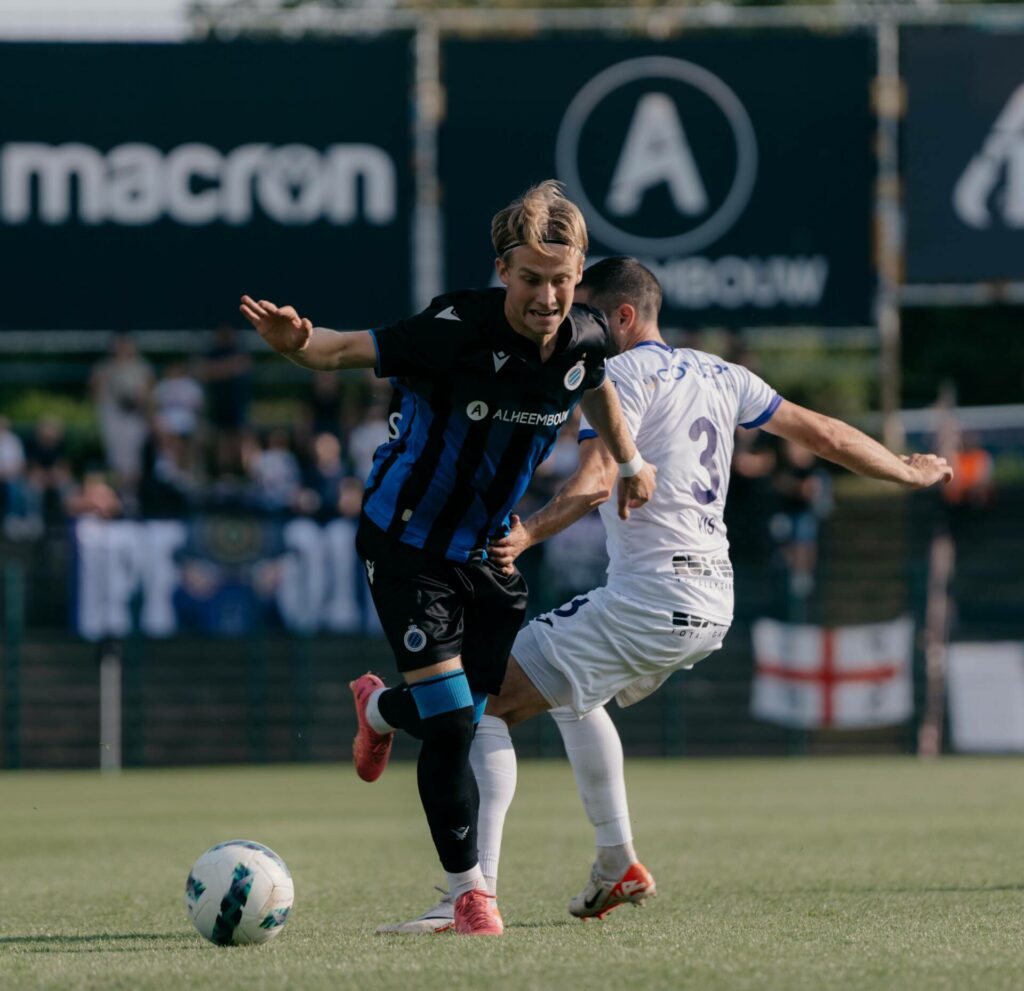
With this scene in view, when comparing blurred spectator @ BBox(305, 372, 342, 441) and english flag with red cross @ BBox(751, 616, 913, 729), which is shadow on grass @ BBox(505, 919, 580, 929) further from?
blurred spectator @ BBox(305, 372, 342, 441)

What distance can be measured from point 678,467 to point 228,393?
12.0 m

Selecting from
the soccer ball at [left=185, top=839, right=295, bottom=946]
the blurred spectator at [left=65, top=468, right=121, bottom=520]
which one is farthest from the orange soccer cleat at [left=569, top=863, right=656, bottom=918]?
the blurred spectator at [left=65, top=468, right=121, bottom=520]

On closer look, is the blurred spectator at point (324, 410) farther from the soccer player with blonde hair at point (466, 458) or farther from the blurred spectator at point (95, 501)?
the soccer player with blonde hair at point (466, 458)

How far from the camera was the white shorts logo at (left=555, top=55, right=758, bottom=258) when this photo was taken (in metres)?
18.1

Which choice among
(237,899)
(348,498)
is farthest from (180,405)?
(237,899)

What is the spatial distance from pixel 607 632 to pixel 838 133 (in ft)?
42.1

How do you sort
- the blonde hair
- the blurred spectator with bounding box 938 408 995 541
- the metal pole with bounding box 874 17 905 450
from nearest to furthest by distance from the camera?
the blonde hair
the metal pole with bounding box 874 17 905 450
the blurred spectator with bounding box 938 408 995 541

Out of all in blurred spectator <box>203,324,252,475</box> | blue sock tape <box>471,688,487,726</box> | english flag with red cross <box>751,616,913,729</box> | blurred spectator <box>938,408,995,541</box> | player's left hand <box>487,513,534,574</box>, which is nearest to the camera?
player's left hand <box>487,513,534,574</box>

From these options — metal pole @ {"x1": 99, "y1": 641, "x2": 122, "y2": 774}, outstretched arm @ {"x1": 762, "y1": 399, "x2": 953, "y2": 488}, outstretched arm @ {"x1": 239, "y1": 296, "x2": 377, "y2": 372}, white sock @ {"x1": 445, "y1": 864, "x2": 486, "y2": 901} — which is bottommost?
metal pole @ {"x1": 99, "y1": 641, "x2": 122, "y2": 774}

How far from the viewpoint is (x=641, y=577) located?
21.3 ft

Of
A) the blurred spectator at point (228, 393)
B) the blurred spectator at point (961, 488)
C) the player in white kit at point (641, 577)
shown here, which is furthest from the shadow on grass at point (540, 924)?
the blurred spectator at point (961, 488)

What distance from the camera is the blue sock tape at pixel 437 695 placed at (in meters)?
5.74

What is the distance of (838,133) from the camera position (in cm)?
1836

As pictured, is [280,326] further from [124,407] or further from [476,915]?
[124,407]
